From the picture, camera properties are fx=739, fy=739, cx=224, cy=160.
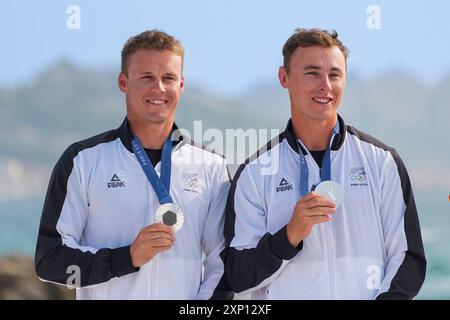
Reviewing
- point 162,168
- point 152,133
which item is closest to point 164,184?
point 162,168

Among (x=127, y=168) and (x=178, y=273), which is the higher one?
(x=127, y=168)

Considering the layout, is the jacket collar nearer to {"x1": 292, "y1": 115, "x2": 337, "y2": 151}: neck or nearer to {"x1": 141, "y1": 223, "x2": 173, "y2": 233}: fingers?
{"x1": 292, "y1": 115, "x2": 337, "y2": 151}: neck

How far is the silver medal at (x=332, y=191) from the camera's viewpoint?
4551mm

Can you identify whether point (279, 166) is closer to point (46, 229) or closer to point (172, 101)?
point (172, 101)

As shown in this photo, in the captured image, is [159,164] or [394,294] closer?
[394,294]

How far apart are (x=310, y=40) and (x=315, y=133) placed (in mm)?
620

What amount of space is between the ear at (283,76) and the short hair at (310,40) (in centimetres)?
4

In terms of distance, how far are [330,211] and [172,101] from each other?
1301mm

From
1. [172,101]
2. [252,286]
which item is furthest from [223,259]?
[172,101]

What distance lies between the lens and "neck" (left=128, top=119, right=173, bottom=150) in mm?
5037

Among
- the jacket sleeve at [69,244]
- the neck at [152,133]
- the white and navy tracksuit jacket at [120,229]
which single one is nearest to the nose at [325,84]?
the white and navy tracksuit jacket at [120,229]

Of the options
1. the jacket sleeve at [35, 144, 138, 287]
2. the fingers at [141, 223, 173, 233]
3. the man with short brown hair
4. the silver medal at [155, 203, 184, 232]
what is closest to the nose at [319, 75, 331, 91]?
the man with short brown hair

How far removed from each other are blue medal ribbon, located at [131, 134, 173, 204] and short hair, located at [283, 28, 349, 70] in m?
1.01

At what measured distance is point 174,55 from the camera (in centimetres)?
500
